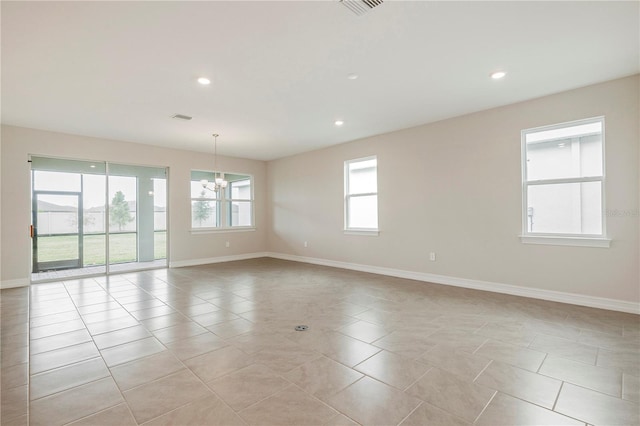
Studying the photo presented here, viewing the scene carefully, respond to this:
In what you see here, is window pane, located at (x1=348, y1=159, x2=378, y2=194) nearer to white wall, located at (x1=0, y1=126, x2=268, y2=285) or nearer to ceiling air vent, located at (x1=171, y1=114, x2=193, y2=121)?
white wall, located at (x1=0, y1=126, x2=268, y2=285)

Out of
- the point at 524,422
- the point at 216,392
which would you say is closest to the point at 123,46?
the point at 216,392

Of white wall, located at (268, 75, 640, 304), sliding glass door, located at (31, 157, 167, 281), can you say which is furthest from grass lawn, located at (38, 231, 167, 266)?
white wall, located at (268, 75, 640, 304)

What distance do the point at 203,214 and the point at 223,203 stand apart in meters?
0.60

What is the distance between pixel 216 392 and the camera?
199 centimetres

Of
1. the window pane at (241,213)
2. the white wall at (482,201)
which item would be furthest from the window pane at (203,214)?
the white wall at (482,201)

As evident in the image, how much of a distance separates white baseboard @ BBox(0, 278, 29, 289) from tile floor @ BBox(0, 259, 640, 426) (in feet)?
2.86

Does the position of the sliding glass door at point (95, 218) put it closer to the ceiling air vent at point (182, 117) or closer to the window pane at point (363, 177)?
the ceiling air vent at point (182, 117)

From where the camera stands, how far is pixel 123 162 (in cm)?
613

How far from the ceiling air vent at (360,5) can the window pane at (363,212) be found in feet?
13.1

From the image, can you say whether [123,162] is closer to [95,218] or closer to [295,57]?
[95,218]

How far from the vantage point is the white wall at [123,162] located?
16.2ft

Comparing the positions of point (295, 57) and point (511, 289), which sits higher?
point (295, 57)

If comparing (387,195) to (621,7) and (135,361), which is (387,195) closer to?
(621,7)

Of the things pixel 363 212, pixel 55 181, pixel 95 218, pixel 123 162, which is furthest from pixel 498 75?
pixel 55 181
